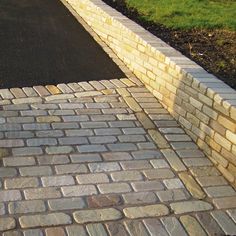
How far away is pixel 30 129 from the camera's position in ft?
Result: 15.5

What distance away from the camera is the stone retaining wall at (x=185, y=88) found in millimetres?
4234

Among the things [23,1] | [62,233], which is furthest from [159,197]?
[23,1]

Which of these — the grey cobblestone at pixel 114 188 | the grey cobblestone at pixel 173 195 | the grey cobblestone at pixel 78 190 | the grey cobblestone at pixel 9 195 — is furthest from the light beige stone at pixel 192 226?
the grey cobblestone at pixel 9 195

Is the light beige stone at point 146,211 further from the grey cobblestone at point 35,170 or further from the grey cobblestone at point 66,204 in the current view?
the grey cobblestone at point 35,170

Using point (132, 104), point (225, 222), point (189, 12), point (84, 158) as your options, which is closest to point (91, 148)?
point (84, 158)

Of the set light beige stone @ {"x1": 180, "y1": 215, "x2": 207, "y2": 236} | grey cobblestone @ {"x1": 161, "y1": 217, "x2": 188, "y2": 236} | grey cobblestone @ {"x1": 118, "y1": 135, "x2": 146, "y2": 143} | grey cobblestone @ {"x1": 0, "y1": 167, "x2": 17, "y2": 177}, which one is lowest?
grey cobblestone @ {"x1": 0, "y1": 167, "x2": 17, "y2": 177}

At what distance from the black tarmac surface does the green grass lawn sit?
50.3 inches

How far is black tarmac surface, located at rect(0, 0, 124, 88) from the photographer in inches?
240

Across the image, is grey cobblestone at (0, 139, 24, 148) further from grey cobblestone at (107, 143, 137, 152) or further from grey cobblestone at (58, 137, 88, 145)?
grey cobblestone at (107, 143, 137, 152)

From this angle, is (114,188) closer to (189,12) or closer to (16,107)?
(16,107)

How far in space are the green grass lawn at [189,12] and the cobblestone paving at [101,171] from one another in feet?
8.72

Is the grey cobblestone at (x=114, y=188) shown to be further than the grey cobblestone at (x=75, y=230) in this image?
Yes

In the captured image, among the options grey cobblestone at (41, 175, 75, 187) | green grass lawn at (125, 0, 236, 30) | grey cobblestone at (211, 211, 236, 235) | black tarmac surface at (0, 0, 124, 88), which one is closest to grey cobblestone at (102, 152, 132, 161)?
grey cobblestone at (41, 175, 75, 187)

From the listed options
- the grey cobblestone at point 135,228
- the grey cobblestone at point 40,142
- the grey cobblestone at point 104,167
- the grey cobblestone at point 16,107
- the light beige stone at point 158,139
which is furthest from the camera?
the grey cobblestone at point 16,107
